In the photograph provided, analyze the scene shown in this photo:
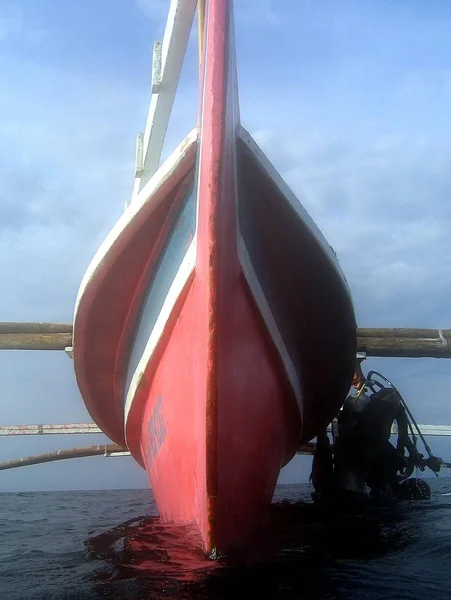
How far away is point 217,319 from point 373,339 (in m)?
4.81

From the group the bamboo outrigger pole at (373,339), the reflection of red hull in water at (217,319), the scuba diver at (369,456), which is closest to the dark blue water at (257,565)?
the reflection of red hull in water at (217,319)

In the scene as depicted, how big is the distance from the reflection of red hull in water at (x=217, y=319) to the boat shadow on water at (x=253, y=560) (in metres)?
0.19

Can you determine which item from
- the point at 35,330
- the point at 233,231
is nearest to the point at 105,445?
the point at 35,330

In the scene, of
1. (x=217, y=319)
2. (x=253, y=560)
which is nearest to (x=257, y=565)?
(x=253, y=560)

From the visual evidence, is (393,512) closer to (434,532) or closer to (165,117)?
(434,532)

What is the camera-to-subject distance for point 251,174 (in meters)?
3.56

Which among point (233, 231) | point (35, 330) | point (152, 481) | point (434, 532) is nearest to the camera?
point (233, 231)

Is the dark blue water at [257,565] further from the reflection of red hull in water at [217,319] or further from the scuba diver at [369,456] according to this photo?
the scuba diver at [369,456]

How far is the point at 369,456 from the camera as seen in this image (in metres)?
6.16

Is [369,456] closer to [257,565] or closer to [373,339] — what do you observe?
[373,339]

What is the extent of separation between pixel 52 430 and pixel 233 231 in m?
7.95

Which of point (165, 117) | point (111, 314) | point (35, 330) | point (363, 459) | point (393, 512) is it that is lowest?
point (393, 512)

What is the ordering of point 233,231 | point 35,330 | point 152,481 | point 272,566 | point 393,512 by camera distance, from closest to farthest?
point 272,566, point 233,231, point 152,481, point 393,512, point 35,330

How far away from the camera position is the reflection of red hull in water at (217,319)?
3.24m
